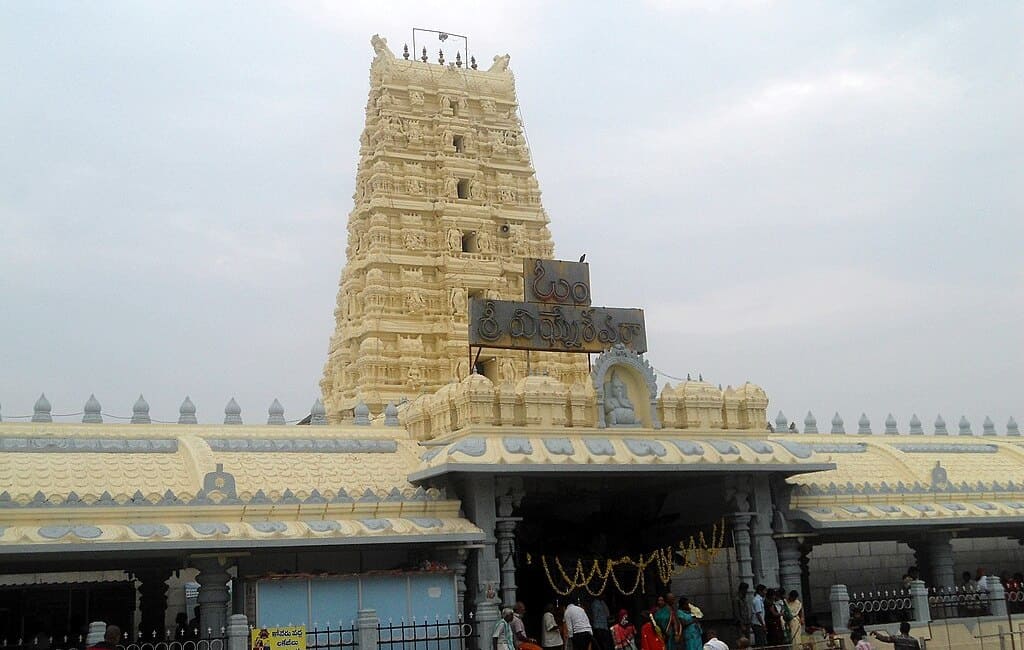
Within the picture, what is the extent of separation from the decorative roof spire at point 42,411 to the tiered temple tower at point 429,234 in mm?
13808

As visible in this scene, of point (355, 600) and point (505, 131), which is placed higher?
point (505, 131)

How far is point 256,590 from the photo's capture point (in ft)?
68.2

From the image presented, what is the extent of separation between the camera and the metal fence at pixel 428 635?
20.0 metres

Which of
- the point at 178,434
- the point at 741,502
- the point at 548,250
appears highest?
the point at 548,250

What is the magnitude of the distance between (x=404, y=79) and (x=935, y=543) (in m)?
25.8

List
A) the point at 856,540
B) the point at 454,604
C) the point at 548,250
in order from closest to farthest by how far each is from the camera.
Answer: the point at 454,604 → the point at 856,540 → the point at 548,250

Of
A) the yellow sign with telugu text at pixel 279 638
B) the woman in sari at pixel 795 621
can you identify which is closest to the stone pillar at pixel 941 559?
the woman in sari at pixel 795 621

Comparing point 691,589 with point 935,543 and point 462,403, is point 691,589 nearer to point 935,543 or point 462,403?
point 935,543

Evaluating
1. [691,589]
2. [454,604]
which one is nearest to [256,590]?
[454,604]

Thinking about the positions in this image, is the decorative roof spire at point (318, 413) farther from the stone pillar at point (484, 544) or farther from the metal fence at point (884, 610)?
the metal fence at point (884, 610)

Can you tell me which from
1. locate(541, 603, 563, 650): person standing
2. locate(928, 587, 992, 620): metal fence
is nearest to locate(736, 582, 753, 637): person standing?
locate(928, 587, 992, 620): metal fence

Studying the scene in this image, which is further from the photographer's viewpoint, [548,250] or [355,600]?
[548,250]

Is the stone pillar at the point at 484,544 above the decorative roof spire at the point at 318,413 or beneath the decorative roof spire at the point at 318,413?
beneath

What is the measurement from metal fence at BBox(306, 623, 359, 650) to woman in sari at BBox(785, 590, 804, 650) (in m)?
8.54
